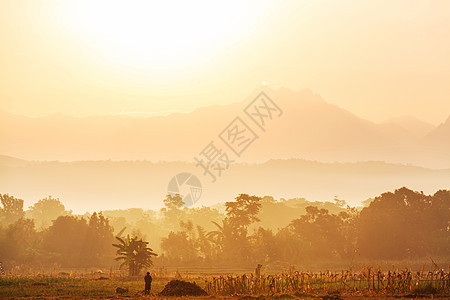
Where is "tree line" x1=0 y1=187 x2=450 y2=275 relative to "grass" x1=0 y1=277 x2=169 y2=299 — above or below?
above

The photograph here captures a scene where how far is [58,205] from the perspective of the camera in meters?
159

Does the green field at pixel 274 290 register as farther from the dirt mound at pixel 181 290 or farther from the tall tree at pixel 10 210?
the tall tree at pixel 10 210

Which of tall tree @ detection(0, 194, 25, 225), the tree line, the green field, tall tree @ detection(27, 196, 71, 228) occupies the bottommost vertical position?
the green field

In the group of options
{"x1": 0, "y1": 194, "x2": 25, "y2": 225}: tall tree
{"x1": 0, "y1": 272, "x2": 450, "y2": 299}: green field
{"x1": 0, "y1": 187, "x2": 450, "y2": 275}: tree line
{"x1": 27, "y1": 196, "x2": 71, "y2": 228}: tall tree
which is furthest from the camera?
{"x1": 27, "y1": 196, "x2": 71, "y2": 228}: tall tree

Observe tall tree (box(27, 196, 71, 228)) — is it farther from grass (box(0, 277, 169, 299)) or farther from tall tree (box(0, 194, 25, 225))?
grass (box(0, 277, 169, 299))

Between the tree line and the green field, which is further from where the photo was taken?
the tree line

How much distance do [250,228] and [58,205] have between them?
61397mm

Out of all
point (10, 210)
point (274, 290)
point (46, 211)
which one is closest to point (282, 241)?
point (274, 290)

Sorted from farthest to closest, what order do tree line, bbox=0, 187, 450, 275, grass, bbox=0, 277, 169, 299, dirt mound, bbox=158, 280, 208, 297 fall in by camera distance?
tree line, bbox=0, 187, 450, 275 < grass, bbox=0, 277, 169, 299 < dirt mound, bbox=158, 280, 208, 297

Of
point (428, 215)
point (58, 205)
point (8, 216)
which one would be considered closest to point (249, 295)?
point (428, 215)

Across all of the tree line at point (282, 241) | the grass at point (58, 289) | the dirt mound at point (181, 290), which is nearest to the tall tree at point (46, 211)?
the tree line at point (282, 241)

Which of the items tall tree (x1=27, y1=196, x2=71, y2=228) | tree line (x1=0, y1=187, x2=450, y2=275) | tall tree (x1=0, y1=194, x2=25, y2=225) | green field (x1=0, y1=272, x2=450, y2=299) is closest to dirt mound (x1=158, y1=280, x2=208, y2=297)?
green field (x1=0, y1=272, x2=450, y2=299)

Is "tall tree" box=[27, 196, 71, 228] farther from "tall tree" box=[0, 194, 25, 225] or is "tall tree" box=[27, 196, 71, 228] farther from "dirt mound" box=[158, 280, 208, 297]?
"dirt mound" box=[158, 280, 208, 297]

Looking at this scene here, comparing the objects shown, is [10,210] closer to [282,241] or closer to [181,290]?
[282,241]
